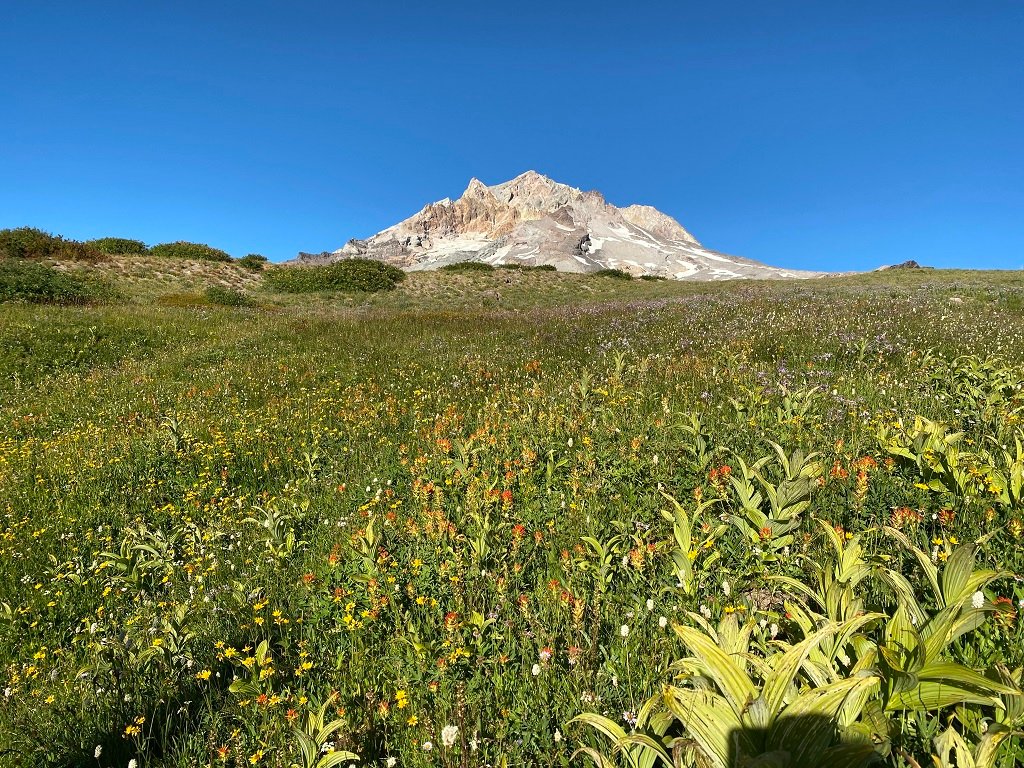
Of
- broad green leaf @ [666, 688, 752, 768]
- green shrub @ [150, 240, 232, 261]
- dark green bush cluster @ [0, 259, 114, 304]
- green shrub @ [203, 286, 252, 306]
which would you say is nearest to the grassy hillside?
broad green leaf @ [666, 688, 752, 768]

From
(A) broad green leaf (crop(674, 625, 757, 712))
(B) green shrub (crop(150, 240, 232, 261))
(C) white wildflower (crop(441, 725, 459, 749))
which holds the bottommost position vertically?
(C) white wildflower (crop(441, 725, 459, 749))

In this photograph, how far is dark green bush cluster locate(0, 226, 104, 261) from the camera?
2905 centimetres

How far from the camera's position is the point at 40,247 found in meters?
29.6

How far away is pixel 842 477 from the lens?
12.9 feet

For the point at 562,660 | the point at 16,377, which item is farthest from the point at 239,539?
the point at 16,377

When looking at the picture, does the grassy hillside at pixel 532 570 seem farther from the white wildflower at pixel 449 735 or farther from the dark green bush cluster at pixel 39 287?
the dark green bush cluster at pixel 39 287

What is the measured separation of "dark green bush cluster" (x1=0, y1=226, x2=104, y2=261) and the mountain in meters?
73.2

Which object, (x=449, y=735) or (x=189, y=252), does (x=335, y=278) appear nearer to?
(x=189, y=252)

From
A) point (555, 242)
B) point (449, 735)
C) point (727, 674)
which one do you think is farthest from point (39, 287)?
A: point (555, 242)

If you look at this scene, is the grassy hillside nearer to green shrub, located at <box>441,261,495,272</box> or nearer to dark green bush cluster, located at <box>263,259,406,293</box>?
dark green bush cluster, located at <box>263,259,406,293</box>

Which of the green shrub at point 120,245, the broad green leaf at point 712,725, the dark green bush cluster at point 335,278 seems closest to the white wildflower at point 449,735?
the broad green leaf at point 712,725

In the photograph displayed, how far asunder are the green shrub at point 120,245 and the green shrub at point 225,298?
14.9 metres

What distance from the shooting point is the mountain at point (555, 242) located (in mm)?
112562

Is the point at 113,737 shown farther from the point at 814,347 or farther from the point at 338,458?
the point at 814,347
